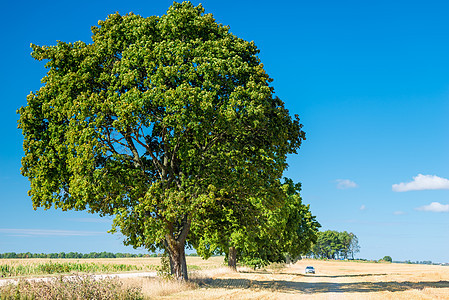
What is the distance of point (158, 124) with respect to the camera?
23.0 metres

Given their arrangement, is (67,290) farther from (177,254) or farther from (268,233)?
(268,233)

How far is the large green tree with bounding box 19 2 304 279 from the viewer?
21.0 metres

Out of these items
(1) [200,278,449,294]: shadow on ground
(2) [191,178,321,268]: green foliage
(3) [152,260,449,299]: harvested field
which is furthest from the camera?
(2) [191,178,321,268]: green foliage

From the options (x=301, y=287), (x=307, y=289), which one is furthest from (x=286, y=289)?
(x=301, y=287)

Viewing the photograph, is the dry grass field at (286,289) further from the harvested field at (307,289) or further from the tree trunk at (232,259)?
the tree trunk at (232,259)

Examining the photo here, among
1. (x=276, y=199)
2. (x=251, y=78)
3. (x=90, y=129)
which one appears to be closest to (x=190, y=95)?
(x=251, y=78)

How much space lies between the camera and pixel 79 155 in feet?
70.4

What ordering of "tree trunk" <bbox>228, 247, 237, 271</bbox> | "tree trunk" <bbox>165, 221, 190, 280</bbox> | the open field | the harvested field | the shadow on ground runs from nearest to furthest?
the open field → the harvested field → "tree trunk" <bbox>165, 221, 190, 280</bbox> → the shadow on ground → "tree trunk" <bbox>228, 247, 237, 271</bbox>

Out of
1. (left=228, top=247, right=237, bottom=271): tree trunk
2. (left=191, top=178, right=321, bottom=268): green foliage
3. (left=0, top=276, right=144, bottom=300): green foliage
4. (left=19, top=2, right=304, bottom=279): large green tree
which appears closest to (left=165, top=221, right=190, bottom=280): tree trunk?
(left=19, top=2, right=304, bottom=279): large green tree

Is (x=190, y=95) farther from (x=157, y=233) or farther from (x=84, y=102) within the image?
(x=157, y=233)

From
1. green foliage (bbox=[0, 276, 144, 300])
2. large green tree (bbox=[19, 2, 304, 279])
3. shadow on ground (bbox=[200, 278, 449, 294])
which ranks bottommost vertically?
shadow on ground (bbox=[200, 278, 449, 294])

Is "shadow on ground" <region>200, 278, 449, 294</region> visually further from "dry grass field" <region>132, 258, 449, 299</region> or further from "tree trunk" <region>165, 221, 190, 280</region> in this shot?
"tree trunk" <region>165, 221, 190, 280</region>

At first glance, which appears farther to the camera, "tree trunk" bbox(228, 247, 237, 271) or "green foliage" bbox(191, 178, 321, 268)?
"tree trunk" bbox(228, 247, 237, 271)

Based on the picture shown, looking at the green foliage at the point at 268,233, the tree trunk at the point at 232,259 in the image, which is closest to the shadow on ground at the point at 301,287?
the green foliage at the point at 268,233
